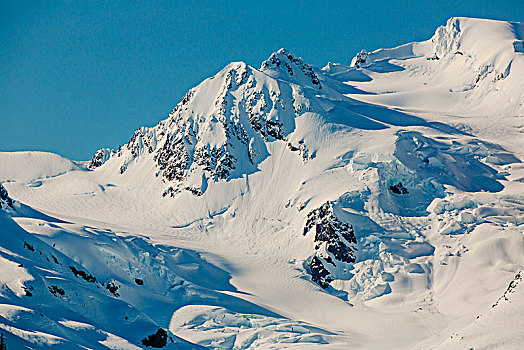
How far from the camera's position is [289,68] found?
181m

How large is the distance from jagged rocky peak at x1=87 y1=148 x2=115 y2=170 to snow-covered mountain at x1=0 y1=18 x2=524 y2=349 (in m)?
0.67

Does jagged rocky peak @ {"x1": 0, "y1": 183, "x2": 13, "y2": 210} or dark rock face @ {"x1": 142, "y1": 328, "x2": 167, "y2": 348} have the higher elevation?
jagged rocky peak @ {"x1": 0, "y1": 183, "x2": 13, "y2": 210}

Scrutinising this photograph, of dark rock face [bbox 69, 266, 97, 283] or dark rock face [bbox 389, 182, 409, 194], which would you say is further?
dark rock face [bbox 389, 182, 409, 194]

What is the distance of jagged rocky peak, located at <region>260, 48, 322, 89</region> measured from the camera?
178 m

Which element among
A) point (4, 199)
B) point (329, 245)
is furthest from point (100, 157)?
point (329, 245)

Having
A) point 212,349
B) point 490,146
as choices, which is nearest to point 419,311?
point 212,349

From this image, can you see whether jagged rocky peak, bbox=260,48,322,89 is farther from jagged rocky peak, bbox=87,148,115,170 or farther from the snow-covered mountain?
jagged rocky peak, bbox=87,148,115,170

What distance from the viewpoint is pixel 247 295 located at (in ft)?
364

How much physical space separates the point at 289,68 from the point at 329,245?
73.5m

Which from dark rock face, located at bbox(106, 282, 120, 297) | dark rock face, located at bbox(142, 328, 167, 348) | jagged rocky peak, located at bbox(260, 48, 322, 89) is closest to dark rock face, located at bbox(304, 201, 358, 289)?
dark rock face, located at bbox(106, 282, 120, 297)

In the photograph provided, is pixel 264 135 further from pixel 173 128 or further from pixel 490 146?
pixel 490 146

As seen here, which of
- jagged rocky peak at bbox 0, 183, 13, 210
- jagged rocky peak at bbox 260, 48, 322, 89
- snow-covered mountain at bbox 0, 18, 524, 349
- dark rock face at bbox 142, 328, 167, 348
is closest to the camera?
dark rock face at bbox 142, 328, 167, 348

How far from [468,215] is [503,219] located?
18.4 ft

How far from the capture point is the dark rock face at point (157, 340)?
77688mm
